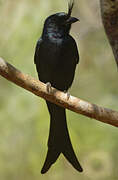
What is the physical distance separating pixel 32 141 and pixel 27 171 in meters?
0.34

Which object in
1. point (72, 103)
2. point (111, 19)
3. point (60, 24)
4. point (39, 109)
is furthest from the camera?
point (39, 109)

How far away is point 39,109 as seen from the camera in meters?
5.50

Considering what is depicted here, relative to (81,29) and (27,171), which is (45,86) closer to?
(27,171)

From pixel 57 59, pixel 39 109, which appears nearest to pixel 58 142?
pixel 57 59

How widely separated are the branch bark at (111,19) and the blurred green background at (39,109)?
1.53m

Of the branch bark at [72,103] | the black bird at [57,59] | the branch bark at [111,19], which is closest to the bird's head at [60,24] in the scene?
the black bird at [57,59]

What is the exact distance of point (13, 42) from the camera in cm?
584

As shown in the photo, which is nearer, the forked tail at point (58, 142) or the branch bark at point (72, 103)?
the branch bark at point (72, 103)

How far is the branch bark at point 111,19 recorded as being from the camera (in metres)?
3.88

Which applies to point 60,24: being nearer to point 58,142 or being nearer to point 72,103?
point 58,142

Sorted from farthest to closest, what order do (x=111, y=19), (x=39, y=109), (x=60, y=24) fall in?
(x=39, y=109) < (x=60, y=24) < (x=111, y=19)

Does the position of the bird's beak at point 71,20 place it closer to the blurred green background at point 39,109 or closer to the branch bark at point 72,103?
the branch bark at point 72,103

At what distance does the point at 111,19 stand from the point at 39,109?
1783mm

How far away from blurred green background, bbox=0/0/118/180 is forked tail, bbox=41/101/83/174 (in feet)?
2.89
